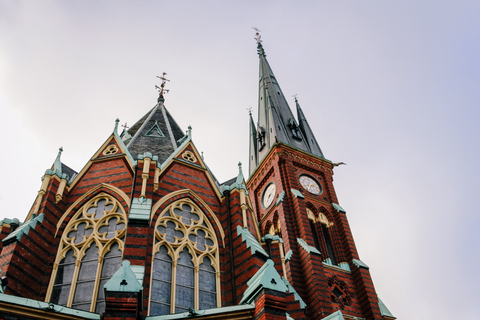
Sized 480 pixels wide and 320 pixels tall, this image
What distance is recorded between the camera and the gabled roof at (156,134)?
15875 millimetres

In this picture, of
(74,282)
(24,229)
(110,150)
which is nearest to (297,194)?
(110,150)

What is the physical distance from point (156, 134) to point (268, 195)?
18.8 metres

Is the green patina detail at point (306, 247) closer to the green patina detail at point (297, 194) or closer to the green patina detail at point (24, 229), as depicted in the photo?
the green patina detail at point (297, 194)

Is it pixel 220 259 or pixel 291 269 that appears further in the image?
pixel 291 269

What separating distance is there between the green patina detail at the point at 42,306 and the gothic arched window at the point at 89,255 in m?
1.86

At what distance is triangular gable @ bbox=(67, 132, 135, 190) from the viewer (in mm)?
13875

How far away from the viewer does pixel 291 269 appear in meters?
26.2

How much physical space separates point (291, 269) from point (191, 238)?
14783 millimetres

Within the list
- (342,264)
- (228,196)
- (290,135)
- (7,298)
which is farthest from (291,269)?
(7,298)

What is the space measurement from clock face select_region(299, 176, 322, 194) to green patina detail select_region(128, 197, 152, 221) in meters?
22.8

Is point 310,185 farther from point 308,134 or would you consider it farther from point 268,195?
point 308,134

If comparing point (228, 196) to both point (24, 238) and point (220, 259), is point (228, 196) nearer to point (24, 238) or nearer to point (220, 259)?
point (220, 259)

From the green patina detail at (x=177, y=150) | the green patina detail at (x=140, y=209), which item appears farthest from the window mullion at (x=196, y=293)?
the green patina detail at (x=177, y=150)

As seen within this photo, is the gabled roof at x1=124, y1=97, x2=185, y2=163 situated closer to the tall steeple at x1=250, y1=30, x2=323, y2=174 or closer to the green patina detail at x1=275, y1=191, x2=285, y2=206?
the green patina detail at x1=275, y1=191, x2=285, y2=206
